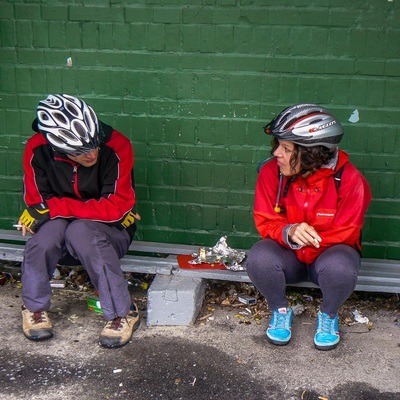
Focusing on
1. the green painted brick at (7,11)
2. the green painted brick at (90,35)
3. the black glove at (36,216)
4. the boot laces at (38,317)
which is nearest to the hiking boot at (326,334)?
the boot laces at (38,317)

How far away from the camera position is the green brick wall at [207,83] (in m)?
5.12

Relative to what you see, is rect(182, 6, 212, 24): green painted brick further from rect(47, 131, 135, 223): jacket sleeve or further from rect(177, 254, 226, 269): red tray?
rect(177, 254, 226, 269): red tray

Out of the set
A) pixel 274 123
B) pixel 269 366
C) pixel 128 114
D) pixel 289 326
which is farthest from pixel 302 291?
pixel 128 114

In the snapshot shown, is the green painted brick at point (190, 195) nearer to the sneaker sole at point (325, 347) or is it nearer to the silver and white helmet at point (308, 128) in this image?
the silver and white helmet at point (308, 128)

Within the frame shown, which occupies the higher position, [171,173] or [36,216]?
[171,173]

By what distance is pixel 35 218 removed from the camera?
469cm

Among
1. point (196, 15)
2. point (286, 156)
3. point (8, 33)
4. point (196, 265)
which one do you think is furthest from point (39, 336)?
point (196, 15)

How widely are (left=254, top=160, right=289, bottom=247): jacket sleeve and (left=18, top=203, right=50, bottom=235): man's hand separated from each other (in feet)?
4.62

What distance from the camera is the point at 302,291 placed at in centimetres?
530

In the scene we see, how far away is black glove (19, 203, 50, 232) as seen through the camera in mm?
4684

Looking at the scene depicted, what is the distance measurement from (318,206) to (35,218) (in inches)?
73.5

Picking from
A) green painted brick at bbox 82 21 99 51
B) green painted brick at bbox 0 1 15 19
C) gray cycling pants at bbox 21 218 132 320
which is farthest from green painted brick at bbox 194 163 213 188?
green painted brick at bbox 0 1 15 19

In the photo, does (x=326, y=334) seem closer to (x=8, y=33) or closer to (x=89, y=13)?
(x=89, y=13)

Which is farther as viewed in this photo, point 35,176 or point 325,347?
point 35,176
